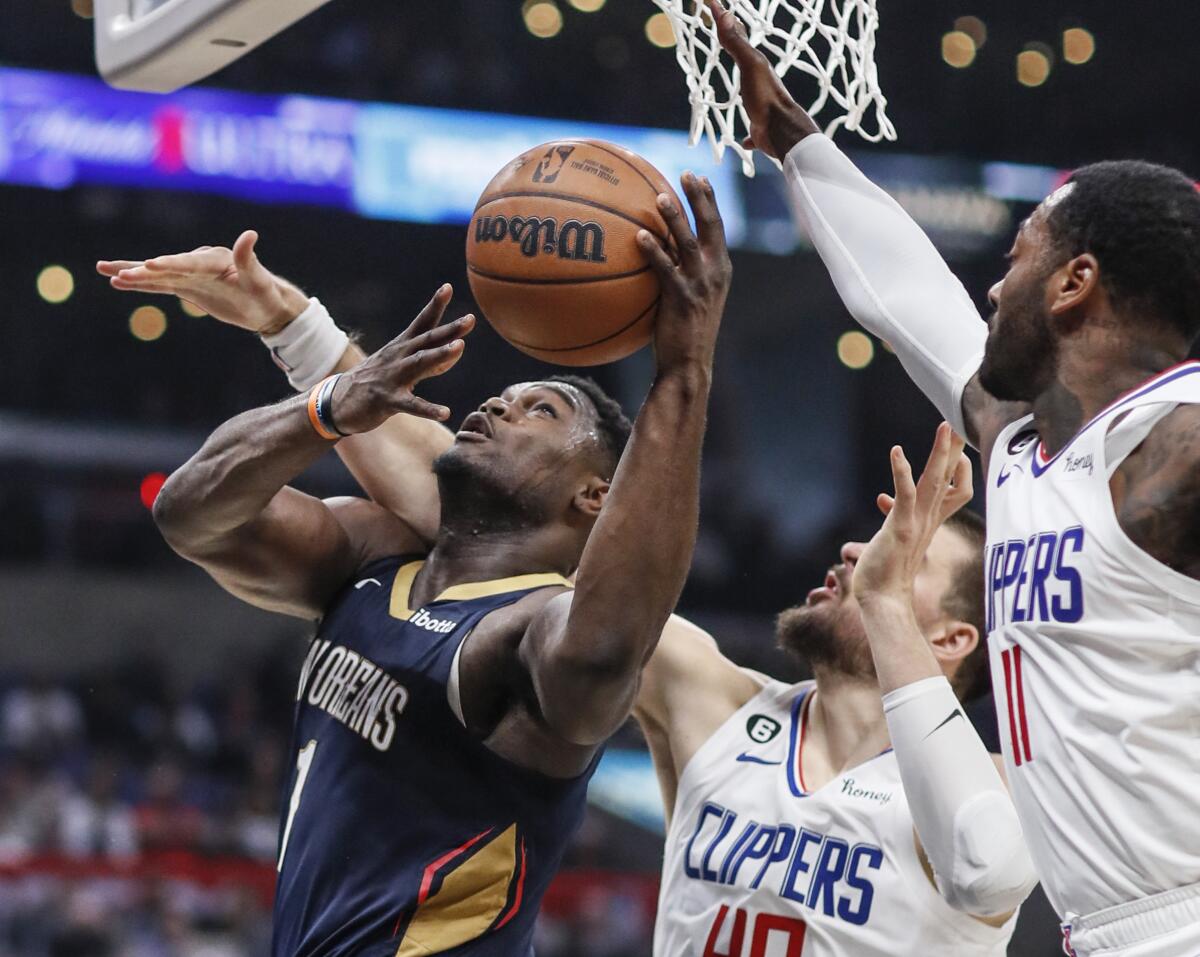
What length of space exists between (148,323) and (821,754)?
13.0 meters

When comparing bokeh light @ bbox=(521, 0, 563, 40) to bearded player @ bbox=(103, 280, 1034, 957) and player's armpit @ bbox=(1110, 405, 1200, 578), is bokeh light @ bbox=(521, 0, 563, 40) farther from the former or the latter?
player's armpit @ bbox=(1110, 405, 1200, 578)

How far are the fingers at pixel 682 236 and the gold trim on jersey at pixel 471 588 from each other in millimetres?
932

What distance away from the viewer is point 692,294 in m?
2.78

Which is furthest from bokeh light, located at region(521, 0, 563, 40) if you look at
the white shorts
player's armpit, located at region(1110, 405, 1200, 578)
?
the white shorts

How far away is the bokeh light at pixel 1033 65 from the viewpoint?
16344mm

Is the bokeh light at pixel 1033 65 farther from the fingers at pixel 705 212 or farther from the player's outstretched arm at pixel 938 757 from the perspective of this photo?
the fingers at pixel 705 212

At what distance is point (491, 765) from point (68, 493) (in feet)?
39.9

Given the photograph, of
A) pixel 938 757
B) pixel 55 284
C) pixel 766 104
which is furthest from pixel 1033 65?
pixel 938 757

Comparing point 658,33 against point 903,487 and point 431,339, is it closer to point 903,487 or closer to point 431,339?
point 903,487

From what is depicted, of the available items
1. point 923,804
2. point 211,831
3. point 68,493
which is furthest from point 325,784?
point 68,493

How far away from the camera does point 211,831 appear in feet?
35.6

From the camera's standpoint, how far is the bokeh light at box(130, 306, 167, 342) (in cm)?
1573

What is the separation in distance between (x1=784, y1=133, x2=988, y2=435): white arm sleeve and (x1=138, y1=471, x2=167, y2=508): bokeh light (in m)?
10.8

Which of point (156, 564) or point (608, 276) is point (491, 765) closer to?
point (608, 276)
